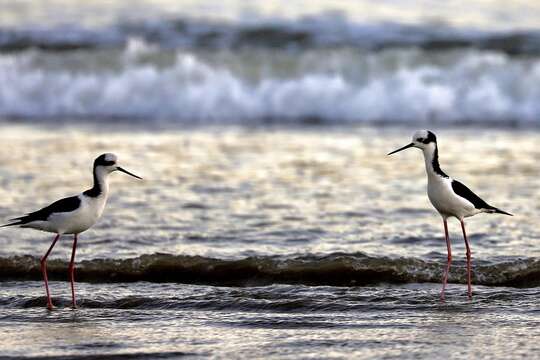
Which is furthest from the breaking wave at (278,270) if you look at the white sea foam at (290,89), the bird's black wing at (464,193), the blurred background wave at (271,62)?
the white sea foam at (290,89)

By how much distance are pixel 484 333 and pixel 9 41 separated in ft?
53.6

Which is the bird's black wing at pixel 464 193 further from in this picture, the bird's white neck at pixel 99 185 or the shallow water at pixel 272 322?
the bird's white neck at pixel 99 185

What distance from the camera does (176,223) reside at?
9445mm

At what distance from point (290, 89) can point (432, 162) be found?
1036 cm

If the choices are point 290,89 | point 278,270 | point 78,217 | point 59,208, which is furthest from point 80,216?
point 290,89

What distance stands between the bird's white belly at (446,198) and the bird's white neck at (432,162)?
0.03 metres

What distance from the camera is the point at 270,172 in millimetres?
11828

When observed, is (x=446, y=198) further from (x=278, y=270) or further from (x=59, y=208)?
(x=59, y=208)

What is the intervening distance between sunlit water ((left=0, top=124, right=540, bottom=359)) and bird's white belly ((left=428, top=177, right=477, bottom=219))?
20.6 inches

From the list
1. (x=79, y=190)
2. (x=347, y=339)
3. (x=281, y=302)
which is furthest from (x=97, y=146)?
(x=347, y=339)

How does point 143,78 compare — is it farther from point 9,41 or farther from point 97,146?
point 97,146

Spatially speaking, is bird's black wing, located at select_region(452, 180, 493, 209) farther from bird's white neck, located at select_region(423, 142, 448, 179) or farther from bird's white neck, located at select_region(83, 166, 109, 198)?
bird's white neck, located at select_region(83, 166, 109, 198)

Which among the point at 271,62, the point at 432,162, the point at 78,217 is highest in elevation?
the point at 271,62

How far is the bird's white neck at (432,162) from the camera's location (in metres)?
7.70
